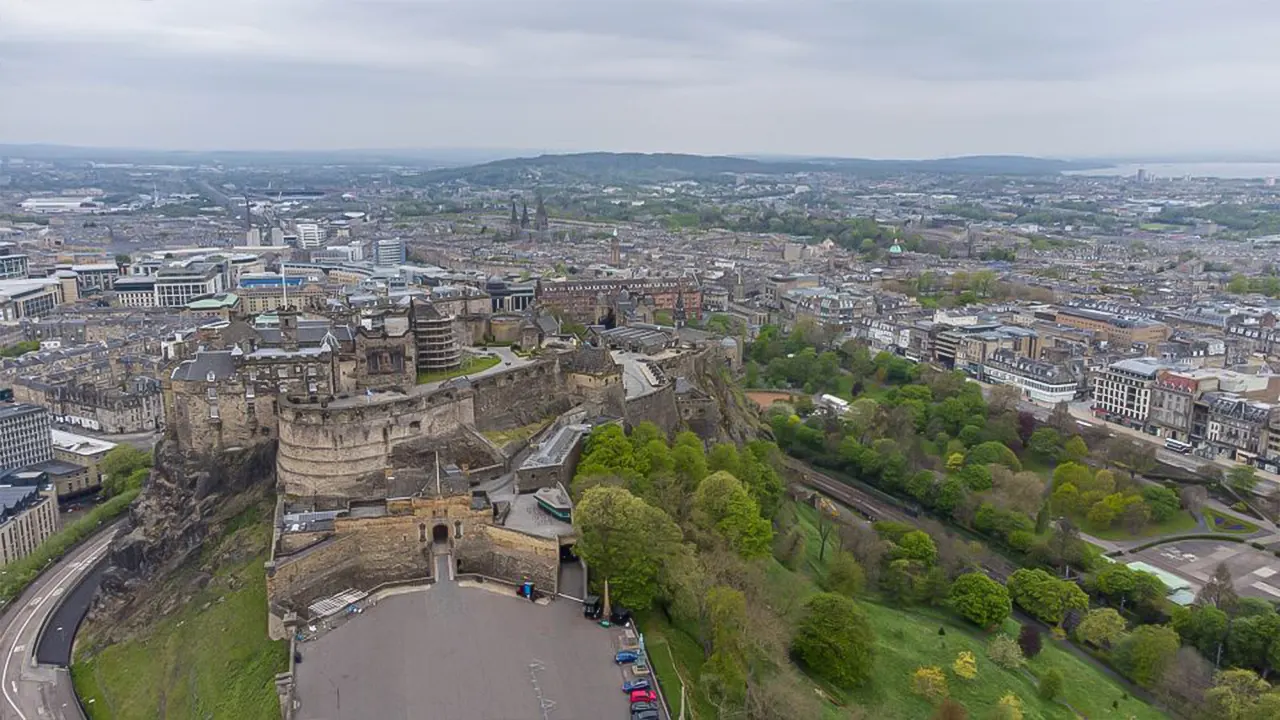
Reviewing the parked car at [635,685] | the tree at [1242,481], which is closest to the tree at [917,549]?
the parked car at [635,685]

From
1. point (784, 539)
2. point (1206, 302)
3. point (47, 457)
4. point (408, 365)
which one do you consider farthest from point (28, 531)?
point (1206, 302)

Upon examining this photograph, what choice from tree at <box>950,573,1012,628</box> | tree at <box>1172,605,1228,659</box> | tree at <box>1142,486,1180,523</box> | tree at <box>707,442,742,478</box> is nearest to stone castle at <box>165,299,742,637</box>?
tree at <box>707,442,742,478</box>

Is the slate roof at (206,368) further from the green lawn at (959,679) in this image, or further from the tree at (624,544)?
the green lawn at (959,679)

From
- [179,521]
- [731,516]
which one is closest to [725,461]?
[731,516]

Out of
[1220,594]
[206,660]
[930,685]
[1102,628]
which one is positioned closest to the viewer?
[206,660]

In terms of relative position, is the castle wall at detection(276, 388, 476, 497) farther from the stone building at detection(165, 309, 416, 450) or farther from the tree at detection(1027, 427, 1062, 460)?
the tree at detection(1027, 427, 1062, 460)

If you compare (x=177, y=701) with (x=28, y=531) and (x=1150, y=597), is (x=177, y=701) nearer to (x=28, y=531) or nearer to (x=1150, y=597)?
(x=28, y=531)

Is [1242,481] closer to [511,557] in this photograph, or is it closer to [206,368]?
[511,557]
